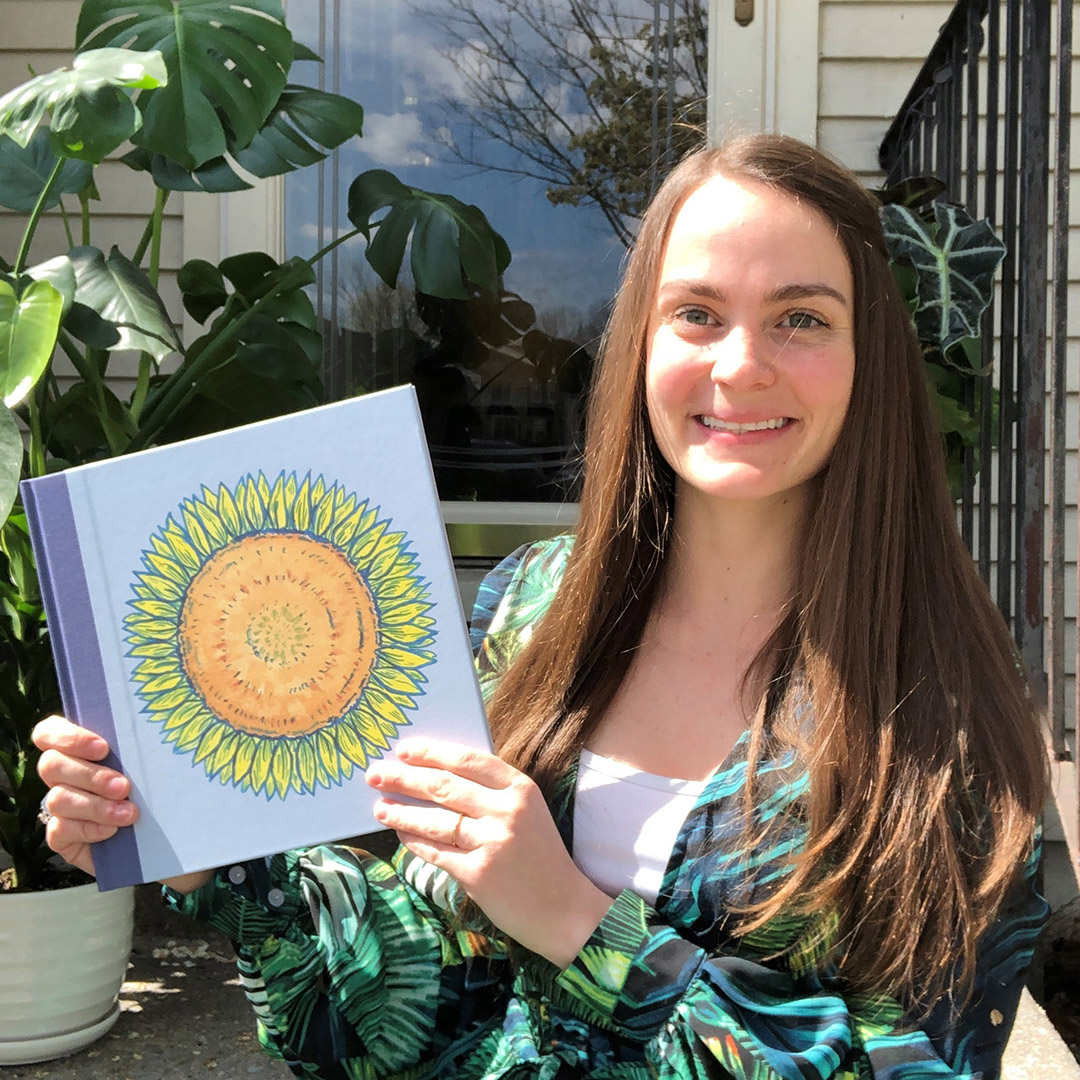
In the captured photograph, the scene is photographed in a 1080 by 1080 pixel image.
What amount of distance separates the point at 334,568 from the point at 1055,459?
162 centimetres

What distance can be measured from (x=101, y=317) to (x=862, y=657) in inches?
60.7

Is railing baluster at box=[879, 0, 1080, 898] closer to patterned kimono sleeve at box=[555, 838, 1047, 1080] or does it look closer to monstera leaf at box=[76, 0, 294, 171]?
patterned kimono sleeve at box=[555, 838, 1047, 1080]

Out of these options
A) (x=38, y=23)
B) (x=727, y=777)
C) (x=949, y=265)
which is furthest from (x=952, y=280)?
(x=38, y=23)

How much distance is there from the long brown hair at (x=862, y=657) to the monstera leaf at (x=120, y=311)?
100 cm

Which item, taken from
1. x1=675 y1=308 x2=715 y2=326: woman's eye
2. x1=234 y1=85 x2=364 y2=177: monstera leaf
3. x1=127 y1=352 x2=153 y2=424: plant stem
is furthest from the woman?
x1=127 y1=352 x2=153 y2=424: plant stem

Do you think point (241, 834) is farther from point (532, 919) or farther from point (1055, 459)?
point (1055, 459)

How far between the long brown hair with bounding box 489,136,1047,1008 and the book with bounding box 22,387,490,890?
263 millimetres

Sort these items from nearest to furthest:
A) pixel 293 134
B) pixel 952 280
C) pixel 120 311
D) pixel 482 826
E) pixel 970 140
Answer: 1. pixel 482 826
2. pixel 120 311
3. pixel 293 134
4. pixel 952 280
5. pixel 970 140

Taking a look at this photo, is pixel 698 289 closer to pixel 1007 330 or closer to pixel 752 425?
pixel 752 425

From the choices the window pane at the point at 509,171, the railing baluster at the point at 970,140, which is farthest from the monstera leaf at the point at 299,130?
the railing baluster at the point at 970,140

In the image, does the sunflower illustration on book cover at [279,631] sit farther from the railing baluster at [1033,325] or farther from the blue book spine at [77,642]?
the railing baluster at [1033,325]

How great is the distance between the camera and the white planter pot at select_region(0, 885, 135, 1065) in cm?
215

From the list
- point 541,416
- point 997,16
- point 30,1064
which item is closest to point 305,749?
point 30,1064

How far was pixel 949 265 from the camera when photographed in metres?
2.56
